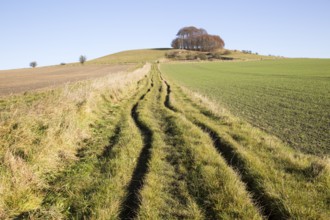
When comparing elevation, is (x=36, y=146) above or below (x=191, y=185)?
above

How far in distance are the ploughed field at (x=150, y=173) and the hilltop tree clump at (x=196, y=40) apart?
145026mm

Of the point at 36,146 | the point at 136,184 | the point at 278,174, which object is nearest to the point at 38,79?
the point at 36,146

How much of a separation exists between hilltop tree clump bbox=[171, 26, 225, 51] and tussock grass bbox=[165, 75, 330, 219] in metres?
145

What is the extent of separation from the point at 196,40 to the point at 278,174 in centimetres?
15141

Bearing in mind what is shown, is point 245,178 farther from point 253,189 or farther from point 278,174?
point 278,174

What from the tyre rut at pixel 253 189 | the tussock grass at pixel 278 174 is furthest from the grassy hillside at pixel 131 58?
the tyre rut at pixel 253 189

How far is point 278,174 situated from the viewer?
5449 millimetres

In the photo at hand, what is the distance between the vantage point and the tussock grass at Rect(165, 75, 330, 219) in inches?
170

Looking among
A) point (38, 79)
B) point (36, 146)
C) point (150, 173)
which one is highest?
point (38, 79)

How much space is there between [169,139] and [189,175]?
8.59ft

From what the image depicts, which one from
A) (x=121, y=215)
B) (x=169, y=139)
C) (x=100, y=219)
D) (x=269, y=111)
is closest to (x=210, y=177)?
(x=121, y=215)

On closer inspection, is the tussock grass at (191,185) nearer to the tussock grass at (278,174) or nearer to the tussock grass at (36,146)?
the tussock grass at (278,174)

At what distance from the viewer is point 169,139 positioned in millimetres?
8156

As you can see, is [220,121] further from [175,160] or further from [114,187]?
[114,187]
